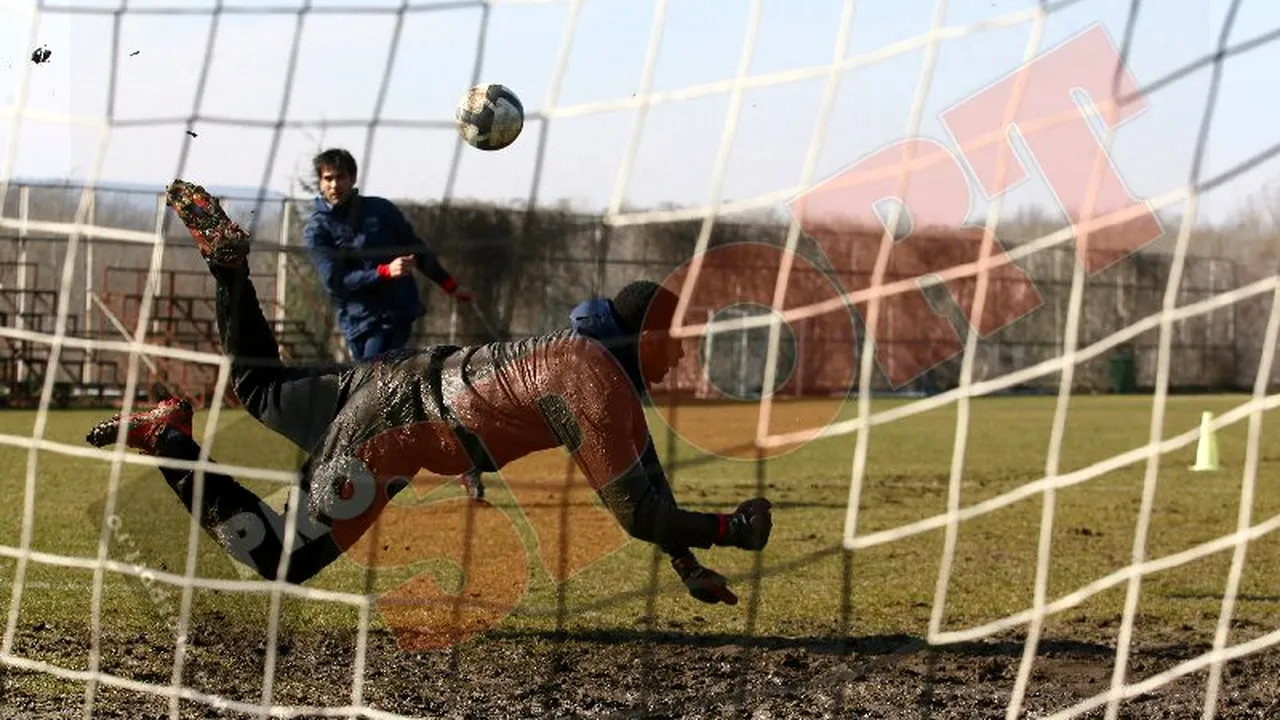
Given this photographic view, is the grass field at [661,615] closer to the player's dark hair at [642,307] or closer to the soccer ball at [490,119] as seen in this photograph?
the player's dark hair at [642,307]

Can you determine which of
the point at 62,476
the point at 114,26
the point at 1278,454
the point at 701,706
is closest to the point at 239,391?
the point at 114,26

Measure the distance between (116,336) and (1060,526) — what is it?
1513 cm

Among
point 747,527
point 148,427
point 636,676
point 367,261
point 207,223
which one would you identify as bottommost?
point 636,676

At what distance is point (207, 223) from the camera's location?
4613 millimetres

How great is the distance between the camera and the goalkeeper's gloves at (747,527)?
4.67 metres

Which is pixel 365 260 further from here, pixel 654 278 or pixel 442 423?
pixel 654 278

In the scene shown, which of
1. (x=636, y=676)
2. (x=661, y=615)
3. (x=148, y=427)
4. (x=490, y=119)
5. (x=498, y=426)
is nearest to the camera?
(x=498, y=426)

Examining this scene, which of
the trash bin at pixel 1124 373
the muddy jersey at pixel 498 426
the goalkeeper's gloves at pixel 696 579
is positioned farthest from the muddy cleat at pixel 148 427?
the trash bin at pixel 1124 373

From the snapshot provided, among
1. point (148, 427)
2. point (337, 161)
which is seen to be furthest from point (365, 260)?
point (148, 427)

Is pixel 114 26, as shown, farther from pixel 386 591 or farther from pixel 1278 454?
pixel 1278 454

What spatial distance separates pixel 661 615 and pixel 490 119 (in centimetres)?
185

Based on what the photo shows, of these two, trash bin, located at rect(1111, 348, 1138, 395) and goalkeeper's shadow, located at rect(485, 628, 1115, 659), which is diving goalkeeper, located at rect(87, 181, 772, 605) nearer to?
goalkeeper's shadow, located at rect(485, 628, 1115, 659)

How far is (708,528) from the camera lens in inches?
182

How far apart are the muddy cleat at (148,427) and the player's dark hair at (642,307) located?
131cm
